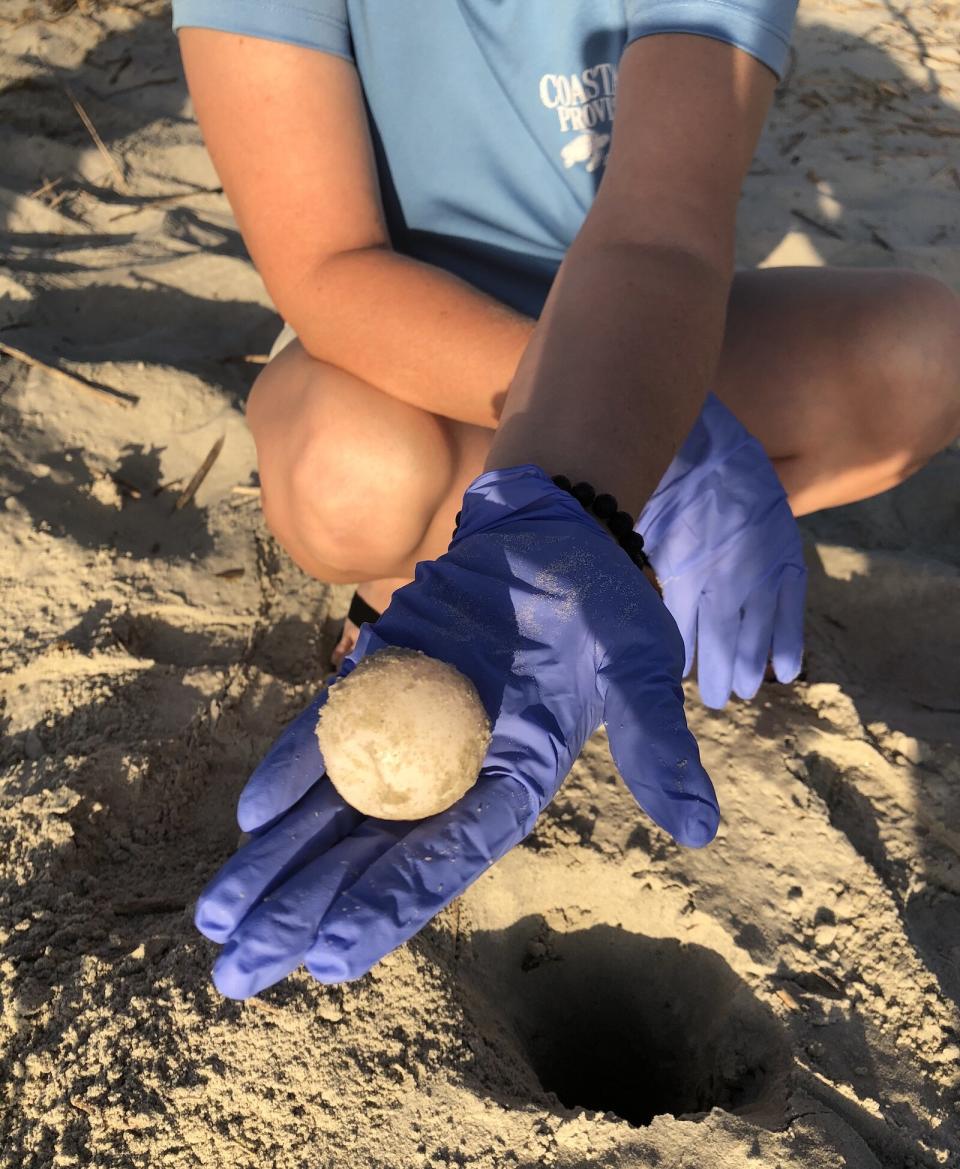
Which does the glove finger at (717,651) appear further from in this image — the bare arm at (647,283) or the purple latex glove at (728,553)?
the bare arm at (647,283)

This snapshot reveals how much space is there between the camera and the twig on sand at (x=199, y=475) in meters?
2.61

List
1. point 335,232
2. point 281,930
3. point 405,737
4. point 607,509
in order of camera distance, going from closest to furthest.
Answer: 1. point 281,930
2. point 405,737
3. point 607,509
4. point 335,232

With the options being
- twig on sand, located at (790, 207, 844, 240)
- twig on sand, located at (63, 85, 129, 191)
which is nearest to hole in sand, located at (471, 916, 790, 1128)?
twig on sand, located at (790, 207, 844, 240)

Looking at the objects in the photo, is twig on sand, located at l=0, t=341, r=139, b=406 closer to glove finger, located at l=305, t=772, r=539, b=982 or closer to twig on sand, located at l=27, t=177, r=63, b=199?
twig on sand, located at l=27, t=177, r=63, b=199

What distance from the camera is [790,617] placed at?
205cm

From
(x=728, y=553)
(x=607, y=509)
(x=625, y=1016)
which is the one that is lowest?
(x=625, y=1016)

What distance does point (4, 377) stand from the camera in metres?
2.65

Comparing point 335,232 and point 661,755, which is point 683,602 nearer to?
point 661,755

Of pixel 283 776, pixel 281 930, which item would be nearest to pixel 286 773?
pixel 283 776

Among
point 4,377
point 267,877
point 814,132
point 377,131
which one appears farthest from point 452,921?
point 814,132

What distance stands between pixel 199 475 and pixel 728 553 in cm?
150

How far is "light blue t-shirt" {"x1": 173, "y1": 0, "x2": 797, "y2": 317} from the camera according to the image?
6.10 feet

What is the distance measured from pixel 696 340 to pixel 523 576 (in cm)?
62

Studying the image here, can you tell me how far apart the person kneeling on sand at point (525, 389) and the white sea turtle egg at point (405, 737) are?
43 mm
